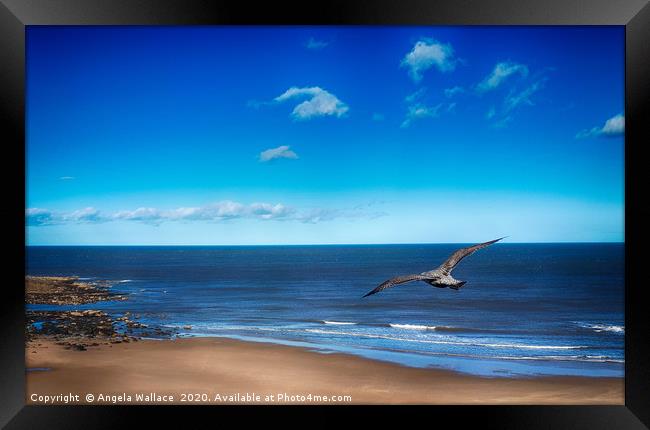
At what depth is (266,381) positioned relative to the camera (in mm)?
4793

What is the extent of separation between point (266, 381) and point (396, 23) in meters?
3.61

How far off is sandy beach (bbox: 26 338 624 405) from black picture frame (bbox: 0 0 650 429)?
581 millimetres

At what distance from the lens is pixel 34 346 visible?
17.0ft

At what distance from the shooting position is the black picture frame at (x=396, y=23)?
3654 mm

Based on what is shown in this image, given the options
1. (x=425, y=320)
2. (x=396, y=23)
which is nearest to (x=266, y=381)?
(x=396, y=23)

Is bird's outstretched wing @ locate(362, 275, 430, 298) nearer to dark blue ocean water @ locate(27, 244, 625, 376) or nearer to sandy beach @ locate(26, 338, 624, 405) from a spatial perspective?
sandy beach @ locate(26, 338, 624, 405)

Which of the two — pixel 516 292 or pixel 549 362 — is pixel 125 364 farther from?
pixel 516 292

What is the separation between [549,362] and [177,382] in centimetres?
412

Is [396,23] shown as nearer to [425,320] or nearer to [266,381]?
[266,381]

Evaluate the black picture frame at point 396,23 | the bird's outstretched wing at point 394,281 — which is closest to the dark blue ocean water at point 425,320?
the black picture frame at point 396,23

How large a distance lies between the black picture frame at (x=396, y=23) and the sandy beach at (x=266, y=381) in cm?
58

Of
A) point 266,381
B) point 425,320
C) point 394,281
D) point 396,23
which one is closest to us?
point 396,23

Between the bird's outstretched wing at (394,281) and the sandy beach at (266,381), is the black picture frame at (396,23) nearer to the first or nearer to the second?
the sandy beach at (266,381)

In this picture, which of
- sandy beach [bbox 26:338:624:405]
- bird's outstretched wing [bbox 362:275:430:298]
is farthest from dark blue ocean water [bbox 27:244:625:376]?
bird's outstretched wing [bbox 362:275:430:298]
